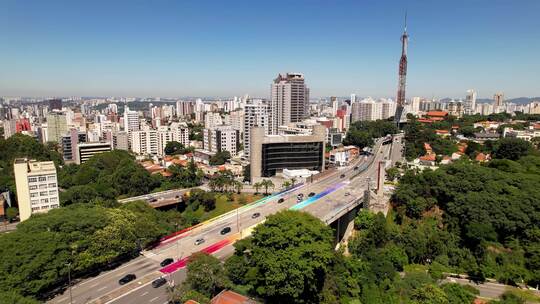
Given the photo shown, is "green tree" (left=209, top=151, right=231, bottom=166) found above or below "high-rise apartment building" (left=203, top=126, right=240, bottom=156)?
below

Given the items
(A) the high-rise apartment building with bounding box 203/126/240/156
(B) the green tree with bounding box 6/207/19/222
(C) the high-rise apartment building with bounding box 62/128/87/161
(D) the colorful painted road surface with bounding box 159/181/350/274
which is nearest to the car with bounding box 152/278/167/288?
(D) the colorful painted road surface with bounding box 159/181/350/274

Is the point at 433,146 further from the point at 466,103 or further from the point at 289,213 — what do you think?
the point at 466,103

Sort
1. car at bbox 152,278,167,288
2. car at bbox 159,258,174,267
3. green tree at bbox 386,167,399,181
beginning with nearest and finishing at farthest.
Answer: car at bbox 152,278,167,288 → car at bbox 159,258,174,267 → green tree at bbox 386,167,399,181

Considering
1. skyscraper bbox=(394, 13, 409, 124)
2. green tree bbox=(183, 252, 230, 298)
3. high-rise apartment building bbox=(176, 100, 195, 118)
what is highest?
skyscraper bbox=(394, 13, 409, 124)

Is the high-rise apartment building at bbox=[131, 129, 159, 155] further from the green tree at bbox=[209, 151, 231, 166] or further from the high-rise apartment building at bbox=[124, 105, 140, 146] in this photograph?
the green tree at bbox=[209, 151, 231, 166]

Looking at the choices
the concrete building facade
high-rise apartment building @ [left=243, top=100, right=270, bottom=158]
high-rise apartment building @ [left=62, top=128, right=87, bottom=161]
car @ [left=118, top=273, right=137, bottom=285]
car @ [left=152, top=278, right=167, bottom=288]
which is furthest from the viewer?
high-rise apartment building @ [left=62, top=128, right=87, bottom=161]

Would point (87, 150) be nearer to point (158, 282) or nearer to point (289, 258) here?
point (158, 282)

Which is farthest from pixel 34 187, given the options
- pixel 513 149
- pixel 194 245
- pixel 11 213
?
pixel 513 149
